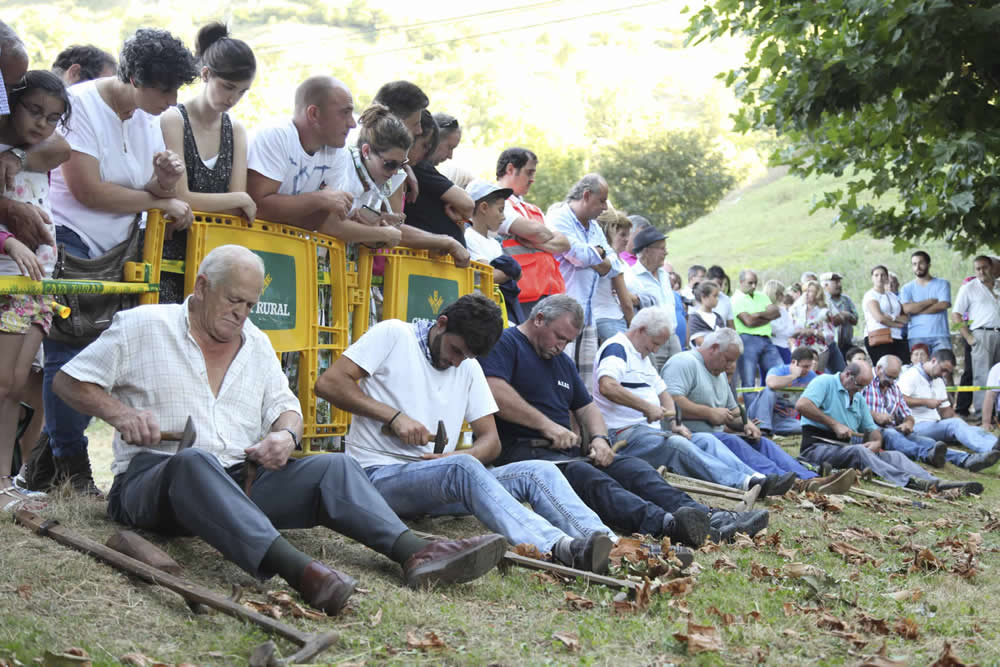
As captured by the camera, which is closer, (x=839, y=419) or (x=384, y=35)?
(x=839, y=419)

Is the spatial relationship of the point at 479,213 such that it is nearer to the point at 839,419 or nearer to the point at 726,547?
the point at 726,547

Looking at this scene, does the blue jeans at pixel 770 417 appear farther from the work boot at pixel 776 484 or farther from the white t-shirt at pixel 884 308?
the white t-shirt at pixel 884 308

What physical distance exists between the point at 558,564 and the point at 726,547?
5.34 ft

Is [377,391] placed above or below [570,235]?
below

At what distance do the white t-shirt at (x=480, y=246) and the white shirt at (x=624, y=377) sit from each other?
1429mm

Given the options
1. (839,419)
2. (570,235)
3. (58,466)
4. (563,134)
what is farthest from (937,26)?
(563,134)

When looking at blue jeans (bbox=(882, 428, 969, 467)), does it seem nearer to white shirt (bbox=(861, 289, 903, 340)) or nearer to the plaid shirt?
the plaid shirt

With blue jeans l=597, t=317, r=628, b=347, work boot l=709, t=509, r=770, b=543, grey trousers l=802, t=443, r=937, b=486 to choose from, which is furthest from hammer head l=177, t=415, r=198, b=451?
grey trousers l=802, t=443, r=937, b=486

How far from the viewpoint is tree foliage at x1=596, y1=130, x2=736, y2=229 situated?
59.6 meters

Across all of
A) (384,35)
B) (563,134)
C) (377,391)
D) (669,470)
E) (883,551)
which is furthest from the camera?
(384,35)

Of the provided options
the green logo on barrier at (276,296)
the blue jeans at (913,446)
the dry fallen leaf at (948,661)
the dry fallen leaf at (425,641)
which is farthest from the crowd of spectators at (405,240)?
the dry fallen leaf at (948,661)

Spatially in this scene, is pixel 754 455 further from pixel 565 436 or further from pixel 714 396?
pixel 565 436

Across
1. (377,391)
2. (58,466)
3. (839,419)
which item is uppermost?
(377,391)

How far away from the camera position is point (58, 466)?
5879mm
